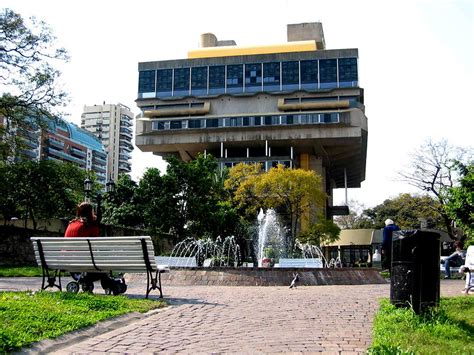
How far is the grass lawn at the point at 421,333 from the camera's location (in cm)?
423

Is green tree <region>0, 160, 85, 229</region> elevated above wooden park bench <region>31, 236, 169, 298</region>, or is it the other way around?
green tree <region>0, 160, 85, 229</region>

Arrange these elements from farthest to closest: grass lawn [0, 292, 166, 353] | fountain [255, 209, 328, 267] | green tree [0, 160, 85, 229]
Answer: fountain [255, 209, 328, 267]
green tree [0, 160, 85, 229]
grass lawn [0, 292, 166, 353]

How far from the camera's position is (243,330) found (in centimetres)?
559

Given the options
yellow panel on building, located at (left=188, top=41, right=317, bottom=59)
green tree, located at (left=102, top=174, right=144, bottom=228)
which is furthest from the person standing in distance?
yellow panel on building, located at (left=188, top=41, right=317, bottom=59)

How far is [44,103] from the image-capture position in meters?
25.3

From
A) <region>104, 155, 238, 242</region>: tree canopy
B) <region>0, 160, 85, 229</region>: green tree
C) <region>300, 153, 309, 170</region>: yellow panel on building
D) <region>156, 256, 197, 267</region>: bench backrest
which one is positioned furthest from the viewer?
<region>300, 153, 309, 170</region>: yellow panel on building

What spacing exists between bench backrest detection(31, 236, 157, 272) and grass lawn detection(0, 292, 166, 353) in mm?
784

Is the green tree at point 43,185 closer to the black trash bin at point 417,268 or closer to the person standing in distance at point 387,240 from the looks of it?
the person standing in distance at point 387,240

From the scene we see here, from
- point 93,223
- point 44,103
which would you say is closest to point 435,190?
point 44,103

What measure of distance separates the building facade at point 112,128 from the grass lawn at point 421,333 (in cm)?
12596

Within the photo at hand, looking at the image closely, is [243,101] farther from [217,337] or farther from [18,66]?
[217,337]

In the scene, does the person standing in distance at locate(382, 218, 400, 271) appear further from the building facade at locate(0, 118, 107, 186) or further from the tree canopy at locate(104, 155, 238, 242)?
the building facade at locate(0, 118, 107, 186)

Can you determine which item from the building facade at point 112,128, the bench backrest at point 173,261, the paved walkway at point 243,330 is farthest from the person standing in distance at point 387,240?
the building facade at point 112,128

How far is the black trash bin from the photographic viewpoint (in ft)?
19.2
